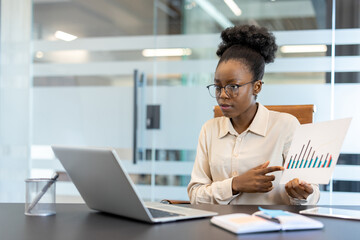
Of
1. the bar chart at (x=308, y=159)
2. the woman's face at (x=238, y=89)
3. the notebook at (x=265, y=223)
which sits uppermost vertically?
the woman's face at (x=238, y=89)

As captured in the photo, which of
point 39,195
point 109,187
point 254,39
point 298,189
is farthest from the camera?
point 254,39

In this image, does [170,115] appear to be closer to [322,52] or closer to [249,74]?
[322,52]

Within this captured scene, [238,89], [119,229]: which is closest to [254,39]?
[238,89]

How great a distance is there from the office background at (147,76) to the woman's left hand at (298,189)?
68.3 inches

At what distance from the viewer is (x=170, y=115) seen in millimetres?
3512

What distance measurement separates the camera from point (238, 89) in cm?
177

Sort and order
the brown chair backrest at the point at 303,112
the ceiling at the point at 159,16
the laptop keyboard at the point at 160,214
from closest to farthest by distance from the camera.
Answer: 1. the laptop keyboard at the point at 160,214
2. the brown chair backrest at the point at 303,112
3. the ceiling at the point at 159,16

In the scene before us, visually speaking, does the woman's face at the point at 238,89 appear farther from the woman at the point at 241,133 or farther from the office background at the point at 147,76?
the office background at the point at 147,76

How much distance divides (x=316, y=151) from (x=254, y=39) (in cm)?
70

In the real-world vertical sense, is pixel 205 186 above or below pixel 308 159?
below

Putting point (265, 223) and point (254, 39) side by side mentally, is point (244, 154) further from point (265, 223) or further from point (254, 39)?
point (265, 223)

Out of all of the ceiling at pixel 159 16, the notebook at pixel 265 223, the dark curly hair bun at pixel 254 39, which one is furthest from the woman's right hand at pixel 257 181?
the ceiling at pixel 159 16

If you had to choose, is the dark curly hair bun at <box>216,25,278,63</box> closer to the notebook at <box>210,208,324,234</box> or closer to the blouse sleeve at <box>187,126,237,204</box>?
the blouse sleeve at <box>187,126,237,204</box>

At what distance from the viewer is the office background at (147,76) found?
3.12m
